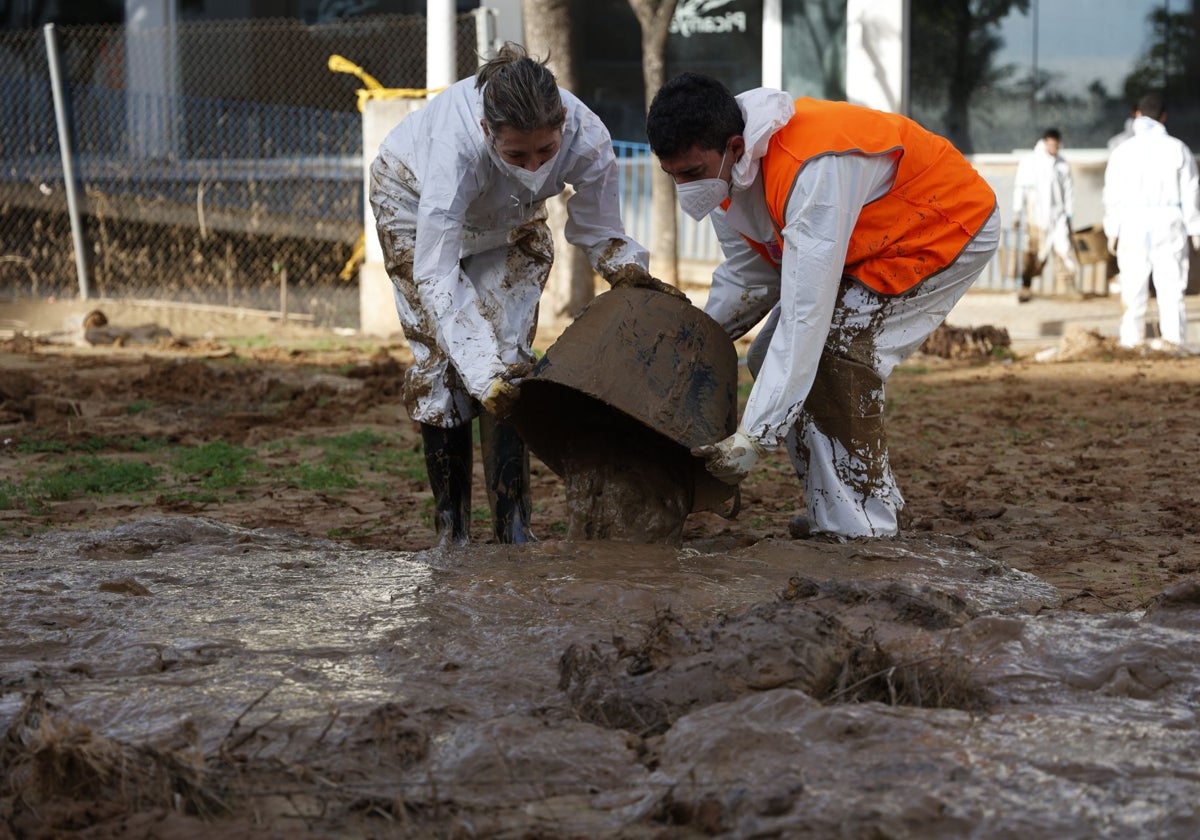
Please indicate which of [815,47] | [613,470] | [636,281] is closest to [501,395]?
[613,470]

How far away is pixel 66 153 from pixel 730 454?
9949mm

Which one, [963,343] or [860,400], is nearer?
[860,400]

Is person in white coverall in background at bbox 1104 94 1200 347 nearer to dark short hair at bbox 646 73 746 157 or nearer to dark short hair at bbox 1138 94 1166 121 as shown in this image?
dark short hair at bbox 1138 94 1166 121

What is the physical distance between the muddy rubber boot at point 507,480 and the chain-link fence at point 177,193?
7.94 meters

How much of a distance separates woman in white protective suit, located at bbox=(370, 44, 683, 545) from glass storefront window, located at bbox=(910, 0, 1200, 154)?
37.5ft

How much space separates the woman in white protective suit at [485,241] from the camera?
418cm

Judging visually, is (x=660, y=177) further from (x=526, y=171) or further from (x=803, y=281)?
(x=803, y=281)

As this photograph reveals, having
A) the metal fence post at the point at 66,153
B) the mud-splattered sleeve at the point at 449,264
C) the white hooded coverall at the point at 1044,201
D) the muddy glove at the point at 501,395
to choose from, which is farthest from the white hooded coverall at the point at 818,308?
the white hooded coverall at the point at 1044,201

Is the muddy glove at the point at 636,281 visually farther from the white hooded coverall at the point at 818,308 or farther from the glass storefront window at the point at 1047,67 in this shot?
the glass storefront window at the point at 1047,67

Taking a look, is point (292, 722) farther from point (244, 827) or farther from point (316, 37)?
point (316, 37)

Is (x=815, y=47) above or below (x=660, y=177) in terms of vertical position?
above

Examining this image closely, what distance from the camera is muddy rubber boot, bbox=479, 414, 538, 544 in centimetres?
485

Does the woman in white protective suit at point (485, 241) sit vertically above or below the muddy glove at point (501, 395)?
above

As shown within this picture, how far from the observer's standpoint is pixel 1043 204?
1341 cm
